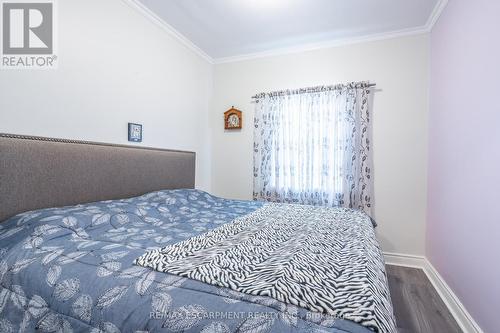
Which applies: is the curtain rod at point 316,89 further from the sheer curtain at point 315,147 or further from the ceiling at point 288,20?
the ceiling at point 288,20

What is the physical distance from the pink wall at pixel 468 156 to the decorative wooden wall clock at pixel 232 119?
215 centimetres

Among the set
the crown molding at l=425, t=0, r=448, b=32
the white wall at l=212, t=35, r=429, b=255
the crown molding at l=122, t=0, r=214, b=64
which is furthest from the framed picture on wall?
the crown molding at l=425, t=0, r=448, b=32

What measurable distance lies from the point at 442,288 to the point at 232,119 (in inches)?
110

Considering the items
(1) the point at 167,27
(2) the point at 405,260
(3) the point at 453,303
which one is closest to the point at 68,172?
(1) the point at 167,27

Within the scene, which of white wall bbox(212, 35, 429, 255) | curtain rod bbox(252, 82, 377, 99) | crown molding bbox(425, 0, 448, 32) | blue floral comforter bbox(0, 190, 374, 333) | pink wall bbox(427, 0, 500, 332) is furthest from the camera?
A: curtain rod bbox(252, 82, 377, 99)

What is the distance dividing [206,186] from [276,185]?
3.32ft

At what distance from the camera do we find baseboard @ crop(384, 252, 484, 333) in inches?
60.6

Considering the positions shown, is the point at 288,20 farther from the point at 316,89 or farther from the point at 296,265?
the point at 296,265

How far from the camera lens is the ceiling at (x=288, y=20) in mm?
2195

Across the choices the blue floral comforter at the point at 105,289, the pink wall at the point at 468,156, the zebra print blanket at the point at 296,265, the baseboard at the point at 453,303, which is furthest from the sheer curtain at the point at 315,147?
the blue floral comforter at the point at 105,289

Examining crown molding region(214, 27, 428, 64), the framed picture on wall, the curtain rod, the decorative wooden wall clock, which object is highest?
crown molding region(214, 27, 428, 64)

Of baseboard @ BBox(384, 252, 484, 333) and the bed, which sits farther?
baseboard @ BBox(384, 252, 484, 333)

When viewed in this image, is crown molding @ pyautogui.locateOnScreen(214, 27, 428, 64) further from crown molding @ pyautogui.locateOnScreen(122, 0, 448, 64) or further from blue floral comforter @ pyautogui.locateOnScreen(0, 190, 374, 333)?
blue floral comforter @ pyautogui.locateOnScreen(0, 190, 374, 333)

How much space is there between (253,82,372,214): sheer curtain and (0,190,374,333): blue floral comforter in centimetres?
166
